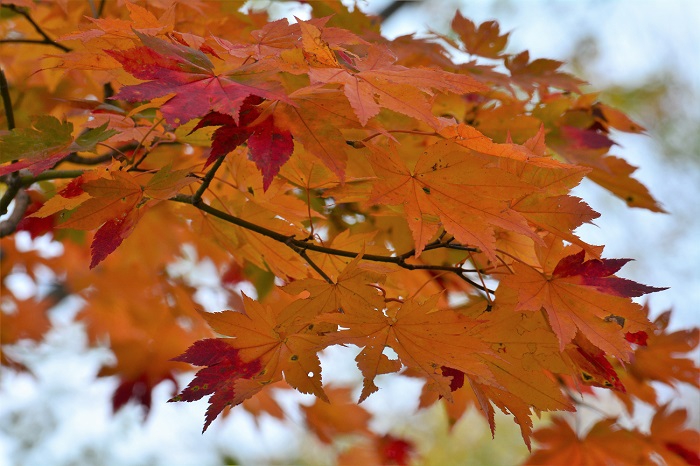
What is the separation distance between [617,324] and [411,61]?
62 centimetres

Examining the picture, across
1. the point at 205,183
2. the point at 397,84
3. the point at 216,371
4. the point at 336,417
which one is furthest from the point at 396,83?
the point at 336,417

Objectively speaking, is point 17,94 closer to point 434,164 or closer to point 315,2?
point 315,2

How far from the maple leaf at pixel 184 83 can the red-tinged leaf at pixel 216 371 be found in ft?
0.80

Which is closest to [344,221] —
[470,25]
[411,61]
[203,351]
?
[411,61]

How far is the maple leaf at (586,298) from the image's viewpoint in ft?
2.23

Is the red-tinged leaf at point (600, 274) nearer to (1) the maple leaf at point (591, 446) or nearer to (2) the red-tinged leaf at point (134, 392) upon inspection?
(1) the maple leaf at point (591, 446)

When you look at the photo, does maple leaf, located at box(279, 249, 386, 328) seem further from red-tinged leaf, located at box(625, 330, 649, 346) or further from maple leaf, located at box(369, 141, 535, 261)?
red-tinged leaf, located at box(625, 330, 649, 346)

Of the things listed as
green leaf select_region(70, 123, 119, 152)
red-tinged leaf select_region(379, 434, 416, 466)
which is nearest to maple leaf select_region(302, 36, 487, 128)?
green leaf select_region(70, 123, 119, 152)

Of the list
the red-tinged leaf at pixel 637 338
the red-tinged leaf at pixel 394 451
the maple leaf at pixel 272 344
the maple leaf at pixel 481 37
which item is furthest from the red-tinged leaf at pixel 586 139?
the red-tinged leaf at pixel 394 451

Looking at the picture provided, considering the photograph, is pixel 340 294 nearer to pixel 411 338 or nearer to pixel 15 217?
pixel 411 338

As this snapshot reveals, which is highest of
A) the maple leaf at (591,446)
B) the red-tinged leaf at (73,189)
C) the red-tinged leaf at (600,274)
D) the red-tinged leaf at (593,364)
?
the red-tinged leaf at (600,274)

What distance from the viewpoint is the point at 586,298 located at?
2.30 feet

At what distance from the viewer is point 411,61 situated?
116 centimetres

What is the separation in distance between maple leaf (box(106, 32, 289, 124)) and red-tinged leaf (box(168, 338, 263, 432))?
24cm
